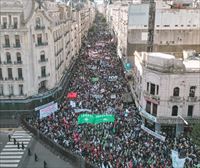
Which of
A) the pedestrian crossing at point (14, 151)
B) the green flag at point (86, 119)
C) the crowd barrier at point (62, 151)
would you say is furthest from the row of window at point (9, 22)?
the green flag at point (86, 119)

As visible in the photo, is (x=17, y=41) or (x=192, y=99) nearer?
(x=192, y=99)

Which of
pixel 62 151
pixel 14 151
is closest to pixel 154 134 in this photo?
pixel 62 151

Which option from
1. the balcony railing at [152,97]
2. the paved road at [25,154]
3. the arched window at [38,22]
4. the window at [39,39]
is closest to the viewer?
the paved road at [25,154]

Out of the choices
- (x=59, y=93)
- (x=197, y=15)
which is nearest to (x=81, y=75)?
(x=59, y=93)

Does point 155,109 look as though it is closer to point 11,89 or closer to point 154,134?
point 154,134

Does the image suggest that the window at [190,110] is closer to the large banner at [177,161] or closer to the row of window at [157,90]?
the row of window at [157,90]

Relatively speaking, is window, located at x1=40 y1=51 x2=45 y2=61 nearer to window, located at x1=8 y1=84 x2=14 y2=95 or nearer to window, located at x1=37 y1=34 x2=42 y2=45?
window, located at x1=37 y1=34 x2=42 y2=45
